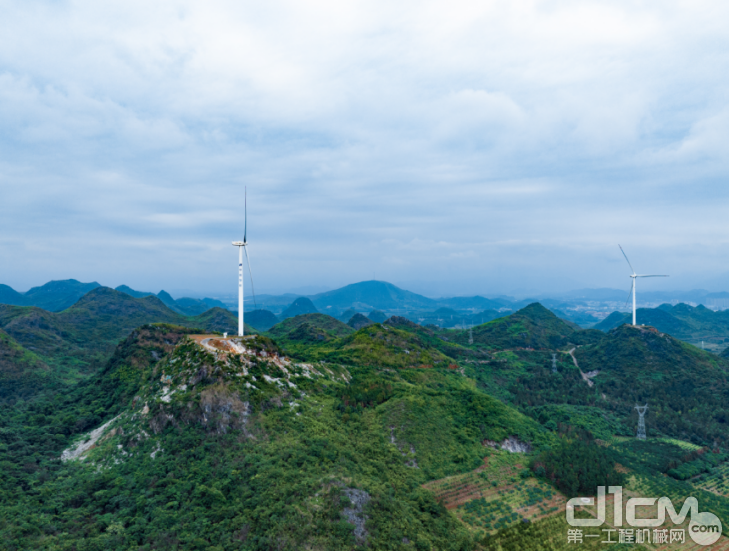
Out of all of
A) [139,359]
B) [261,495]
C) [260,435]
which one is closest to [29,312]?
[139,359]

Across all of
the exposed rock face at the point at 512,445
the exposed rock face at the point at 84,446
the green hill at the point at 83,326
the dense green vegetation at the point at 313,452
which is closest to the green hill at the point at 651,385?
the dense green vegetation at the point at 313,452

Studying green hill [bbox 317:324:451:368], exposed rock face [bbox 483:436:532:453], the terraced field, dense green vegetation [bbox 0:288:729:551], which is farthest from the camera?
green hill [bbox 317:324:451:368]

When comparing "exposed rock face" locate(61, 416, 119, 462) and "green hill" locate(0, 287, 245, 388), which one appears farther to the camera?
"green hill" locate(0, 287, 245, 388)

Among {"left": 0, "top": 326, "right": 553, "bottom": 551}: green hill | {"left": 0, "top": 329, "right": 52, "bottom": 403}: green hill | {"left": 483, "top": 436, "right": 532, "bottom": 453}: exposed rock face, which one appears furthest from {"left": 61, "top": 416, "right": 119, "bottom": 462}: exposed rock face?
{"left": 483, "top": 436, "right": 532, "bottom": 453}: exposed rock face

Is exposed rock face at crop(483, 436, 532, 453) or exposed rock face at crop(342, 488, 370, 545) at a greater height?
exposed rock face at crop(342, 488, 370, 545)

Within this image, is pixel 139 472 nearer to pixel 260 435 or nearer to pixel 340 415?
pixel 260 435

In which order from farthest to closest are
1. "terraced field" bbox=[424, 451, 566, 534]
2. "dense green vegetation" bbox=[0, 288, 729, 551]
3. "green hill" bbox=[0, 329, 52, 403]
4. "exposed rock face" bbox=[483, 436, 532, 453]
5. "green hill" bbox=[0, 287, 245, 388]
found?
1. "green hill" bbox=[0, 287, 245, 388]
2. "green hill" bbox=[0, 329, 52, 403]
3. "exposed rock face" bbox=[483, 436, 532, 453]
4. "terraced field" bbox=[424, 451, 566, 534]
5. "dense green vegetation" bbox=[0, 288, 729, 551]

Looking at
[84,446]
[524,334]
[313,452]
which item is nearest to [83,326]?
[84,446]

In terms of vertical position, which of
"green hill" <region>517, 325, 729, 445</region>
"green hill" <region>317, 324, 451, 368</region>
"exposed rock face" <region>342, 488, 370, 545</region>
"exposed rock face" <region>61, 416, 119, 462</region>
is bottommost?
"green hill" <region>517, 325, 729, 445</region>

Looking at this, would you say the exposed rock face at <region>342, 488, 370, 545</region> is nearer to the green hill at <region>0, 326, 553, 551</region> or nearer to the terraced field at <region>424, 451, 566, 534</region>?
the green hill at <region>0, 326, 553, 551</region>
